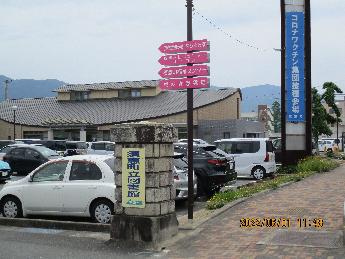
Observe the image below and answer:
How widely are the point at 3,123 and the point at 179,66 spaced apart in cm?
5725

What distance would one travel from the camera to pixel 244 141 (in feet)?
67.8

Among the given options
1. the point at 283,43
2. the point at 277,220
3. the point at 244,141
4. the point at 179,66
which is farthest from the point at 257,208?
the point at 283,43

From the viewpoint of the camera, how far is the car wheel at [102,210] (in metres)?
10.6

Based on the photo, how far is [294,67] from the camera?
2312 centimetres

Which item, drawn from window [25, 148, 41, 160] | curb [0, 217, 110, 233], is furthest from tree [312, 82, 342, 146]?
curb [0, 217, 110, 233]

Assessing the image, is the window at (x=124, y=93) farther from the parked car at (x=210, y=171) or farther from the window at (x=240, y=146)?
the parked car at (x=210, y=171)

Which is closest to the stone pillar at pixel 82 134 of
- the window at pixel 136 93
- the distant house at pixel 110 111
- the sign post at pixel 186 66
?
the distant house at pixel 110 111

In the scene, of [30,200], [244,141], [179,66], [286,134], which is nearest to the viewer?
[179,66]

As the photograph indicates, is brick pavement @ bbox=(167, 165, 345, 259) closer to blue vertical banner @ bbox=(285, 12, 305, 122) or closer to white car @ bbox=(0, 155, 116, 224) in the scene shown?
white car @ bbox=(0, 155, 116, 224)

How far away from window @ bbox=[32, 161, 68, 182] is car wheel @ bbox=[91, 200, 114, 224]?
1.11 m

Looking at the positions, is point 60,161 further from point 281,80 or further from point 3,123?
point 3,123

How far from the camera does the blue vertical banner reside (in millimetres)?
23062

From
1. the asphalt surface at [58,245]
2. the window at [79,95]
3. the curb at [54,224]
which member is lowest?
the asphalt surface at [58,245]

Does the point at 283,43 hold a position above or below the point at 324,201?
above
